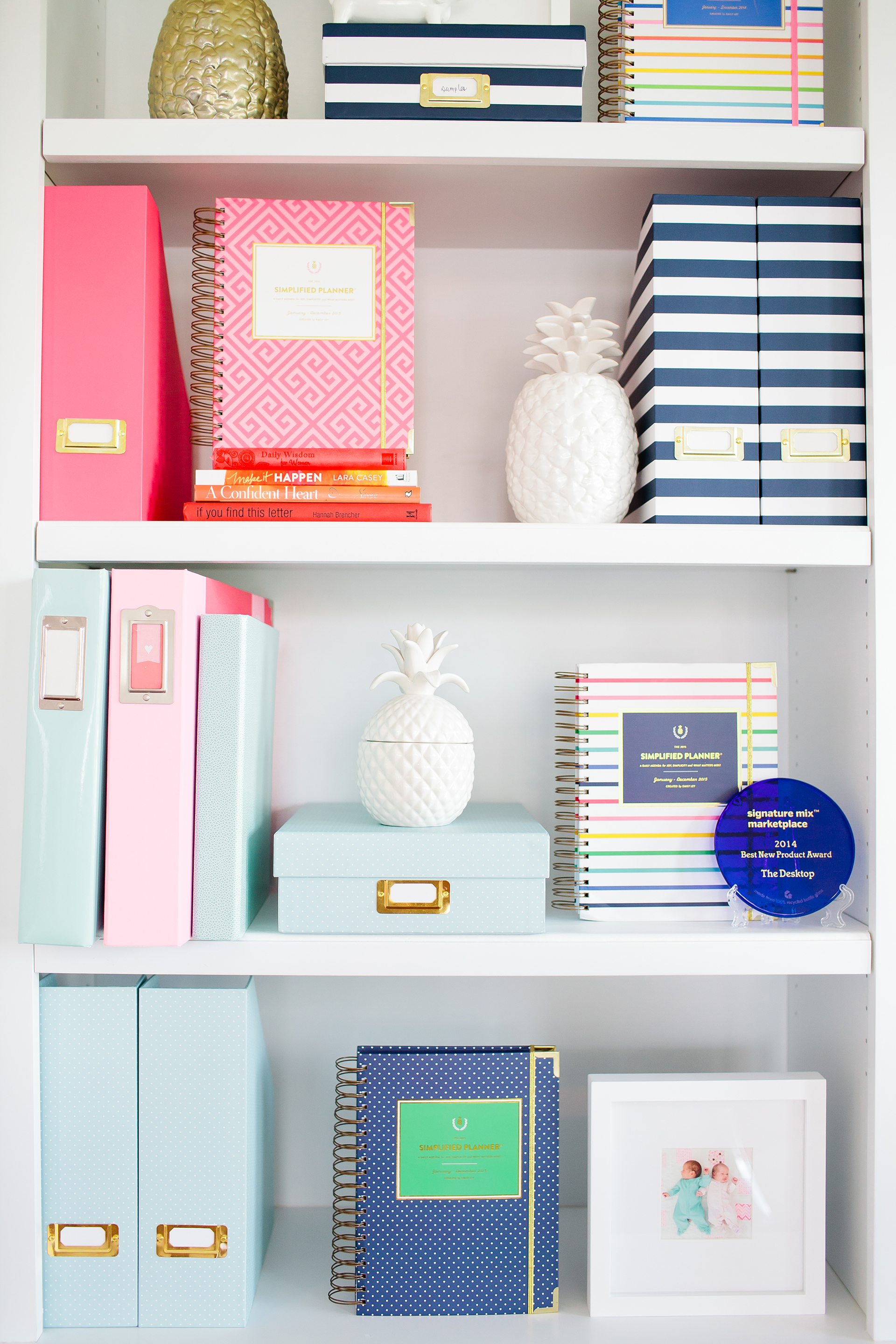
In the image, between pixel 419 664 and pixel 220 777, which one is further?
pixel 419 664

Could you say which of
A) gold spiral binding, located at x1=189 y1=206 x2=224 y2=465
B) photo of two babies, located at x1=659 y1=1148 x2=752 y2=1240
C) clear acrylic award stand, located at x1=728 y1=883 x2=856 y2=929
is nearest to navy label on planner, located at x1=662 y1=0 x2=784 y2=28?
gold spiral binding, located at x1=189 y1=206 x2=224 y2=465

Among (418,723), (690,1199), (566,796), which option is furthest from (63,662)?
(690,1199)

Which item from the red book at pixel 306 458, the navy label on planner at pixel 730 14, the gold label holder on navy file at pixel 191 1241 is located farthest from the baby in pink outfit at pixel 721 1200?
the navy label on planner at pixel 730 14

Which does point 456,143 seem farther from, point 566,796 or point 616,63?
point 566,796

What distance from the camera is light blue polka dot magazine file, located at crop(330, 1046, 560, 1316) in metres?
0.91

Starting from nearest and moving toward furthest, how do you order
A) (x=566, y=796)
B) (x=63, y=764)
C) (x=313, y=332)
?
1. (x=63, y=764)
2. (x=313, y=332)
3. (x=566, y=796)

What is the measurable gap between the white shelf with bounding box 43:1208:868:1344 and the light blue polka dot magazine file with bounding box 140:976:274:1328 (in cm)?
4

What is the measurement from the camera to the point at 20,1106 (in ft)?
2.79

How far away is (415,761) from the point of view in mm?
918

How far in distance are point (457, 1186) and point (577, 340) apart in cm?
89

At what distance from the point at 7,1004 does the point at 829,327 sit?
41.3 inches

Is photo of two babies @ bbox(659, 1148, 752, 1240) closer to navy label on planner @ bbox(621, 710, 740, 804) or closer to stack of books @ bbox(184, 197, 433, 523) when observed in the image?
navy label on planner @ bbox(621, 710, 740, 804)

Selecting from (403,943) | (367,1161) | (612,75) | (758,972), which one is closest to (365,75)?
(612,75)

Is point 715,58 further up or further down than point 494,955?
further up
